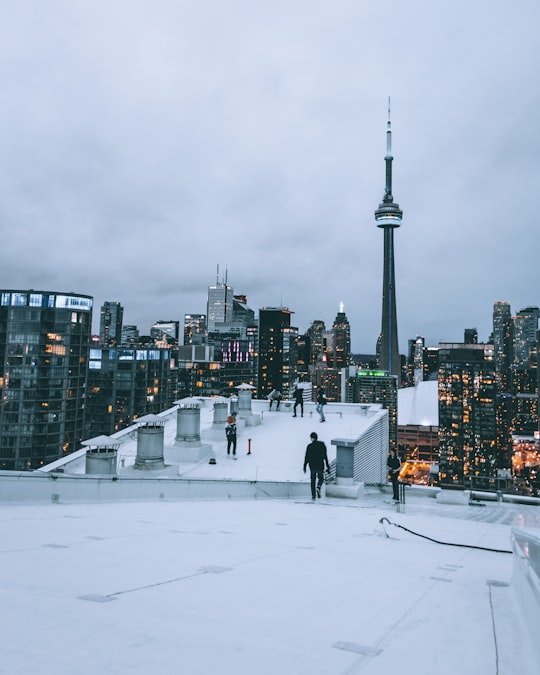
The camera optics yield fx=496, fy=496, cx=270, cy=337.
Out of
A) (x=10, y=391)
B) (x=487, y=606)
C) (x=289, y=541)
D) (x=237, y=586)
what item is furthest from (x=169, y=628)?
(x=10, y=391)

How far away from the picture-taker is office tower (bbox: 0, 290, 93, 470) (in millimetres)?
89250

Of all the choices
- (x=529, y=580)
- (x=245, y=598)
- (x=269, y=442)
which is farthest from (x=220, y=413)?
(x=529, y=580)

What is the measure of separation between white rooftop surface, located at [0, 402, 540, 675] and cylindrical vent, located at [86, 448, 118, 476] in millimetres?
7079

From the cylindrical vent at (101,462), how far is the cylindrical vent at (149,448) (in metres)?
1.74

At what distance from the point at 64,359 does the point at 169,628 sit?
99.3m

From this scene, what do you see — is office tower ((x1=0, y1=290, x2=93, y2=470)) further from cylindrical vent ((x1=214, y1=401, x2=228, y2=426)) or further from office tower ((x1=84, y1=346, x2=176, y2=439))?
cylindrical vent ((x1=214, y1=401, x2=228, y2=426))

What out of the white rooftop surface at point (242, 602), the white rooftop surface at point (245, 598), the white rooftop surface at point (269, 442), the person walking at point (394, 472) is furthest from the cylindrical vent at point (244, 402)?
the white rooftop surface at point (242, 602)

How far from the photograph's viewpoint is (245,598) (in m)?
4.48

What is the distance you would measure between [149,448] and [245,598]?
1532 centimetres

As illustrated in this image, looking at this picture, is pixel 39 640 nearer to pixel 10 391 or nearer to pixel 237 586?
pixel 237 586

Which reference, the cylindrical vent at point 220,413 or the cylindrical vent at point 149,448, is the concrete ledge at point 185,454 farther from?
the cylindrical vent at point 220,413

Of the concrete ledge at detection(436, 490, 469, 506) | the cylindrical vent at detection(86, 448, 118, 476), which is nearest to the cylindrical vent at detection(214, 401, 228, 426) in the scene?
the cylindrical vent at detection(86, 448, 118, 476)

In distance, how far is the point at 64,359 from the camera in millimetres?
95000

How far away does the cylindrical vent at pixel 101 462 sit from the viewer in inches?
658
